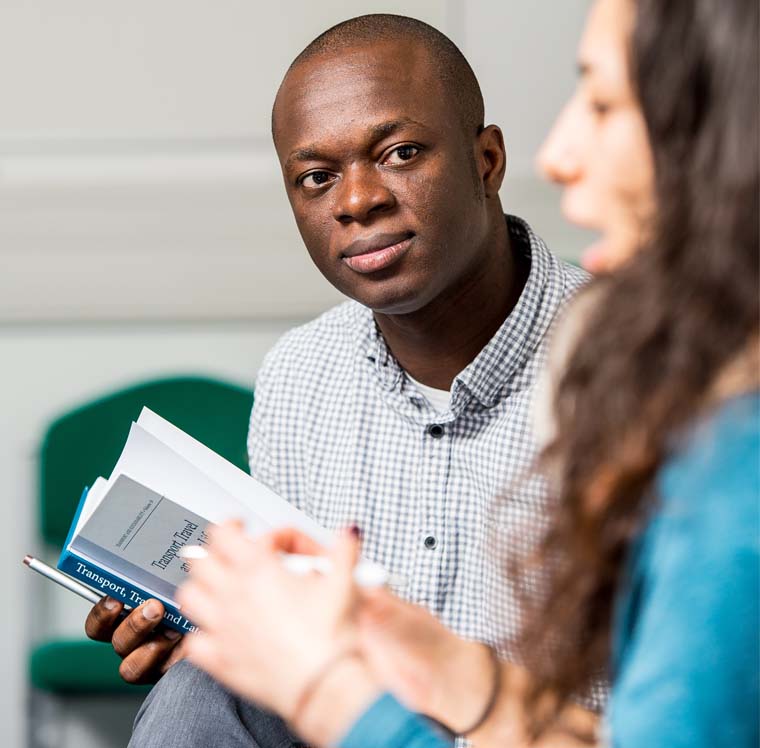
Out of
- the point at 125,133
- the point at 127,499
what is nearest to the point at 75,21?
the point at 125,133

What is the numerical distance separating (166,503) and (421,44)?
639mm

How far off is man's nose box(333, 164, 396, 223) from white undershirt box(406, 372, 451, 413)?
0.22 metres

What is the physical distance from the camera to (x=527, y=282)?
52.1 inches

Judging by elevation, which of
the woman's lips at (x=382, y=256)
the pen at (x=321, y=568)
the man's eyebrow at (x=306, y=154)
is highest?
the man's eyebrow at (x=306, y=154)

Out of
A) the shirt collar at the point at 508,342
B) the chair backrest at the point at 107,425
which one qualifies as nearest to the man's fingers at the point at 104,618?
the shirt collar at the point at 508,342

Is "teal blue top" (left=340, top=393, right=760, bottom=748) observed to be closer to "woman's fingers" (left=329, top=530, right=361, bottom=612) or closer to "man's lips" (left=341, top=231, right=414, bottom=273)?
"woman's fingers" (left=329, top=530, right=361, bottom=612)

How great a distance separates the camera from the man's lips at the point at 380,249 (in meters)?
1.24

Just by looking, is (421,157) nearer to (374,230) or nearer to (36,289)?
(374,230)

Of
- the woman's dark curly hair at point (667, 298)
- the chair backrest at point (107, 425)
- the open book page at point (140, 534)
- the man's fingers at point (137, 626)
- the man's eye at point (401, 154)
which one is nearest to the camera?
the woman's dark curly hair at point (667, 298)

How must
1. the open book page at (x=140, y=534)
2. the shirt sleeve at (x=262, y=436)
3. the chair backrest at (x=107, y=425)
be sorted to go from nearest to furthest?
the open book page at (x=140, y=534) → the shirt sleeve at (x=262, y=436) → the chair backrest at (x=107, y=425)

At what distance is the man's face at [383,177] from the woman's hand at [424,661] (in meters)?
0.52

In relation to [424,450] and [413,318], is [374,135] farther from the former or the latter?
[424,450]

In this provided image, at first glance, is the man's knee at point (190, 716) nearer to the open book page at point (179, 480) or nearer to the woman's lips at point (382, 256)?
the open book page at point (179, 480)

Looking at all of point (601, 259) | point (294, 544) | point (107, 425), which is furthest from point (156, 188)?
point (601, 259)
